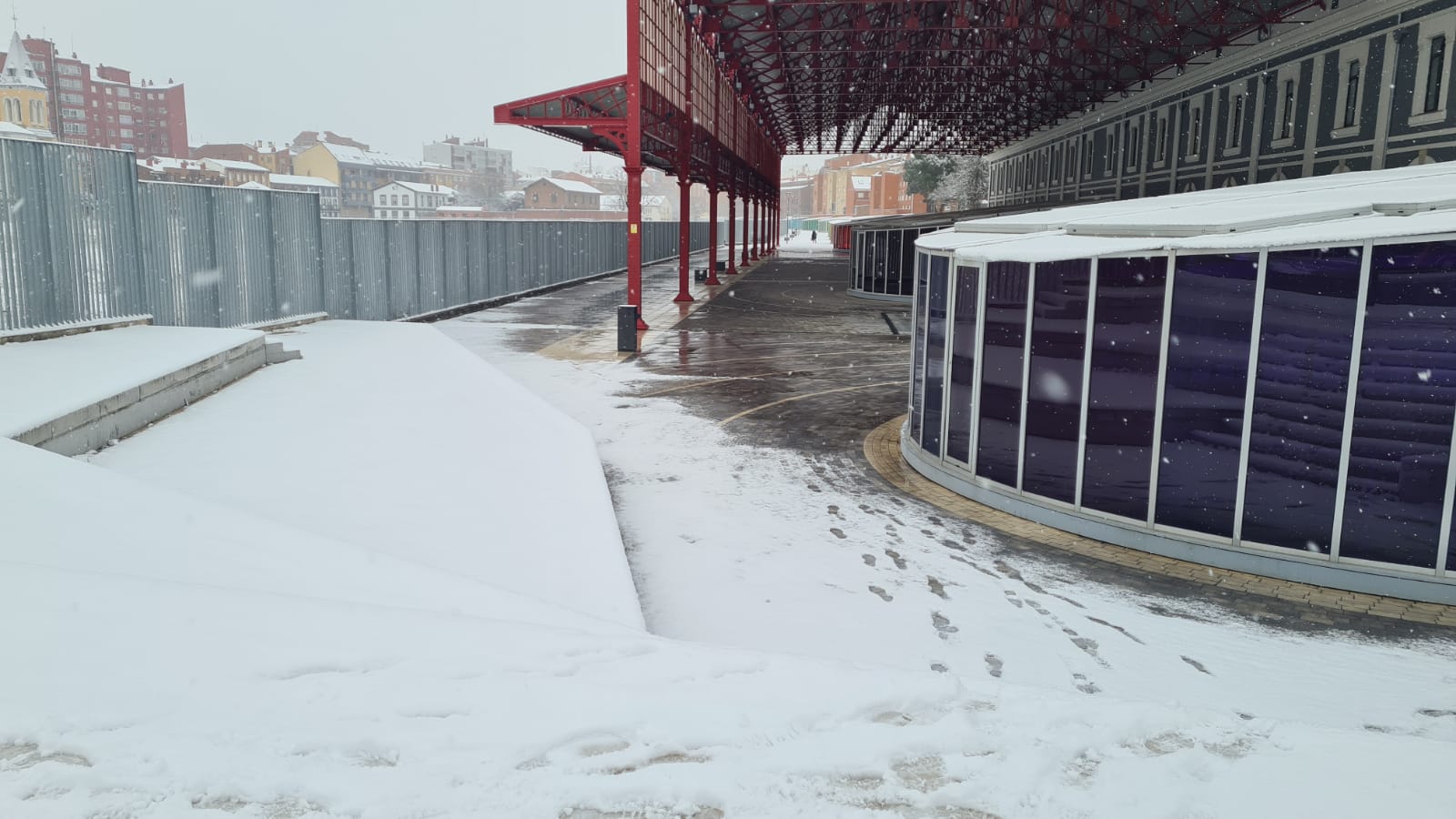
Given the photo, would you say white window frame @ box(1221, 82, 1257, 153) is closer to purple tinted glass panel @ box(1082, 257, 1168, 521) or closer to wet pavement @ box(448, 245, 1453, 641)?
wet pavement @ box(448, 245, 1453, 641)

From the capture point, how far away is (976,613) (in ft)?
24.1

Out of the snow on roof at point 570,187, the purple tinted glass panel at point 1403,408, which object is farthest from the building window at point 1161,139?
the snow on roof at point 570,187

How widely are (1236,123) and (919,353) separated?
2537cm

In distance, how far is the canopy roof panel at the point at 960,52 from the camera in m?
28.7

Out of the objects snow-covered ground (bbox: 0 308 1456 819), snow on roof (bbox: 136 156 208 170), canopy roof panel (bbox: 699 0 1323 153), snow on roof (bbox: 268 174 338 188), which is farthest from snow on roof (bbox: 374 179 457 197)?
snow-covered ground (bbox: 0 308 1456 819)

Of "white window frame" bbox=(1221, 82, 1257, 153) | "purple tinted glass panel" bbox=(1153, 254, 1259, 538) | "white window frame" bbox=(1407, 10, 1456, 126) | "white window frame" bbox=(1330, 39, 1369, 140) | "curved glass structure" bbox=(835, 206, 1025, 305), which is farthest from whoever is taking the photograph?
"curved glass structure" bbox=(835, 206, 1025, 305)

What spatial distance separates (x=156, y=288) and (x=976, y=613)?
12.8 meters

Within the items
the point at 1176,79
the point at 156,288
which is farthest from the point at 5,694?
the point at 1176,79

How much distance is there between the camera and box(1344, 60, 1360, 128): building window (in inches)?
993

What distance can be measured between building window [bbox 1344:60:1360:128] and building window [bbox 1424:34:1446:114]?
8.87ft

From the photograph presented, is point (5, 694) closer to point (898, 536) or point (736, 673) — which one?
point (736, 673)

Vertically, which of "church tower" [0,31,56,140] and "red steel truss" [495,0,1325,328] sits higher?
"church tower" [0,31,56,140]

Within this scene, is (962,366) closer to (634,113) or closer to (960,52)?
(634,113)

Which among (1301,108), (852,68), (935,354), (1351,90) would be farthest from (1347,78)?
(935,354)
